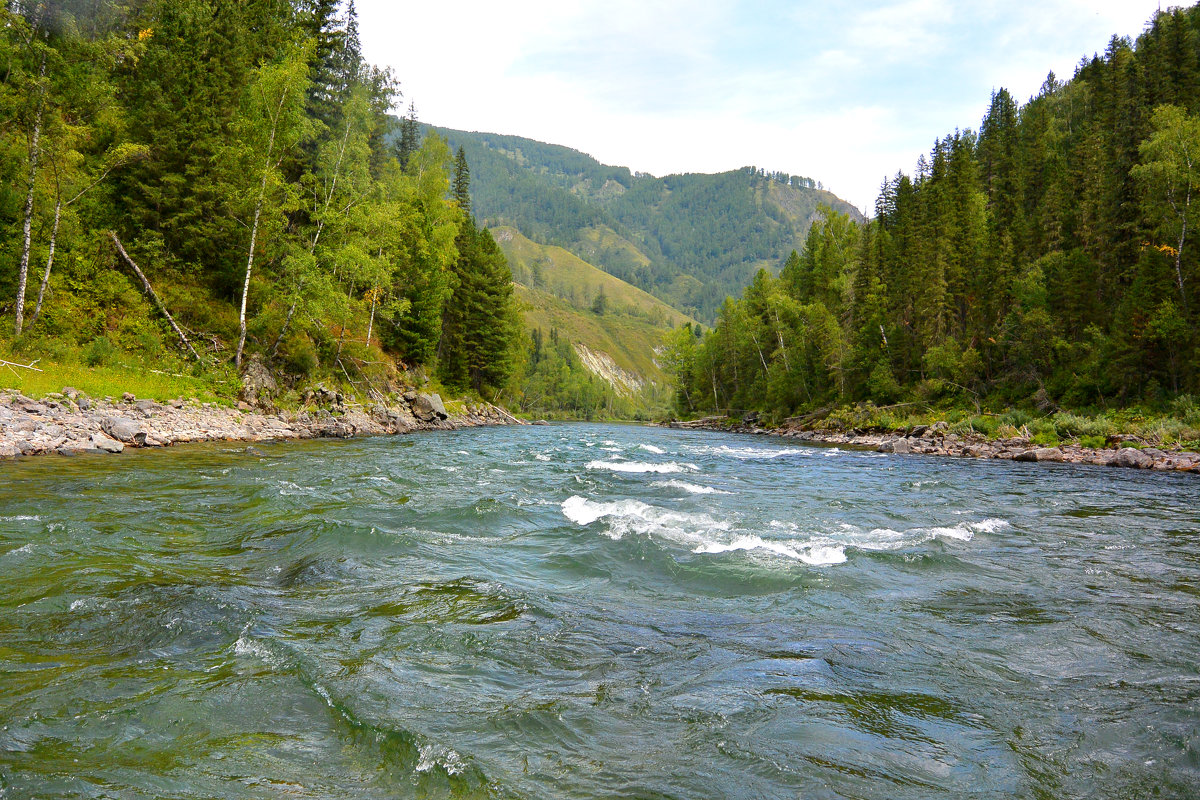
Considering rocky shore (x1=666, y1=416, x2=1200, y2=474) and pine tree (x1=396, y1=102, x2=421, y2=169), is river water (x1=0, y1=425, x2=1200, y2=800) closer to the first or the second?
rocky shore (x1=666, y1=416, x2=1200, y2=474)

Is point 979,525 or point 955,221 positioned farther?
point 955,221

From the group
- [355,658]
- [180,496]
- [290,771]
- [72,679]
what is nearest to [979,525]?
[355,658]

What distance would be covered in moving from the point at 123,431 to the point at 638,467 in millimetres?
15718

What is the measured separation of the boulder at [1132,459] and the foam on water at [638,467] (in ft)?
56.1

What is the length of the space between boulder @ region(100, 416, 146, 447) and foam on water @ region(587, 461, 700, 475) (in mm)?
13606

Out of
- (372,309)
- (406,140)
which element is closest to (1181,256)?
(372,309)

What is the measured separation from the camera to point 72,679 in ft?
14.2

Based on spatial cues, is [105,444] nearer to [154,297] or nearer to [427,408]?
[154,297]

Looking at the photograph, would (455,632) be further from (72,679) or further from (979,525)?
(979,525)

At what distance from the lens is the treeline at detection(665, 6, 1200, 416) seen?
1252 inches

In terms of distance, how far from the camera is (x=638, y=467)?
20.9 meters

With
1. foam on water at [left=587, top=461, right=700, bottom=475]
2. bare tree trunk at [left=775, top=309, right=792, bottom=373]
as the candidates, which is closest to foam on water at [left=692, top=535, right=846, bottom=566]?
foam on water at [left=587, top=461, right=700, bottom=475]

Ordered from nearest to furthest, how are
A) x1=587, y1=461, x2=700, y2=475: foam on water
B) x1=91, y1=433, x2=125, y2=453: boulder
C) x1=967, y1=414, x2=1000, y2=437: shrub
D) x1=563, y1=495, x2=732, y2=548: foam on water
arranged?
x1=563, y1=495, x2=732, y2=548: foam on water < x1=91, y1=433, x2=125, y2=453: boulder < x1=587, y1=461, x2=700, y2=475: foam on water < x1=967, y1=414, x2=1000, y2=437: shrub

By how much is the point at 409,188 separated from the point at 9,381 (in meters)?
29.6
